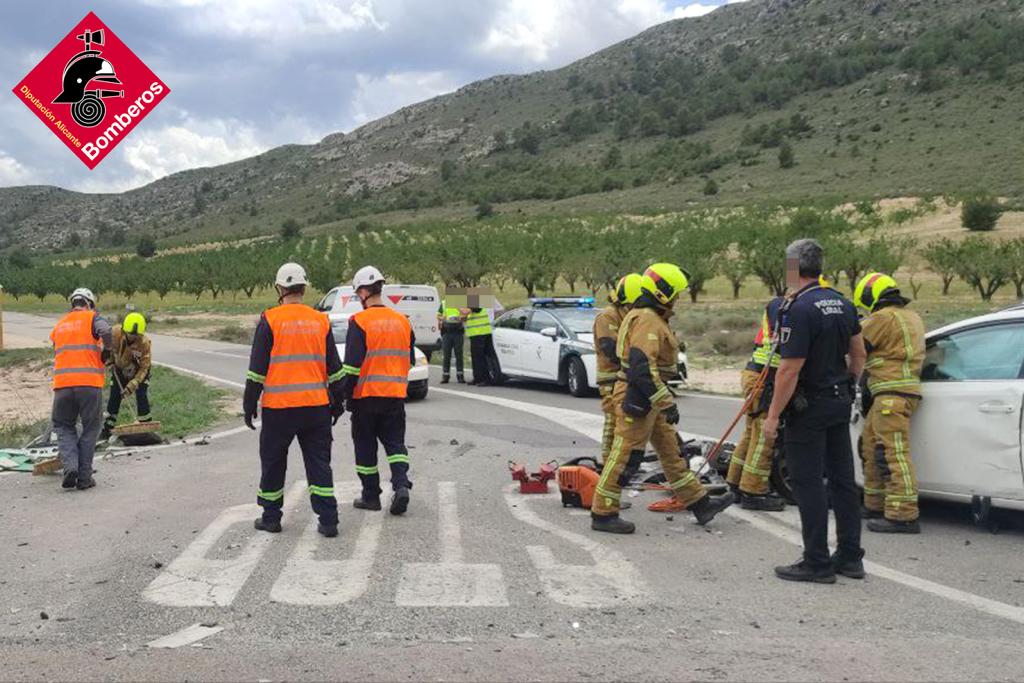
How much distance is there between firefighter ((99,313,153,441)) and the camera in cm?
1165

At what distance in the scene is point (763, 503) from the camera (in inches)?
293

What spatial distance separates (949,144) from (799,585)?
81967 millimetres

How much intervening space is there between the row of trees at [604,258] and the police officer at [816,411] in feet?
95.2

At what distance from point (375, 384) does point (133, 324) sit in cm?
573

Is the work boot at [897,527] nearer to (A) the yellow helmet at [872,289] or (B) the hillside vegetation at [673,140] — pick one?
(A) the yellow helmet at [872,289]

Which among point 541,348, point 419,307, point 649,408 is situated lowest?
point 541,348

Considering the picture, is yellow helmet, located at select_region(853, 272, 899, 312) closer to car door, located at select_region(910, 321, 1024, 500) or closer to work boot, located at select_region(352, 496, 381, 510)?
car door, located at select_region(910, 321, 1024, 500)

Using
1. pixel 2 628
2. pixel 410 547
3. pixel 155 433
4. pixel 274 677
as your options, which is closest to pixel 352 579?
pixel 410 547

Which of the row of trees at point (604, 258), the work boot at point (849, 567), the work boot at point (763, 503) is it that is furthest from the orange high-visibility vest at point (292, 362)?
the row of trees at point (604, 258)

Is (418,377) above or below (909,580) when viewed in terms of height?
above

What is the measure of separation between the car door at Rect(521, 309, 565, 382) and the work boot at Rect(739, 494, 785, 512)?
8439 millimetres

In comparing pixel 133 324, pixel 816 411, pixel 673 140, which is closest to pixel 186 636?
pixel 816 411

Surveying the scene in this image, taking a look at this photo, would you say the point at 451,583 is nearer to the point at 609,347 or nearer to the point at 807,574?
the point at 807,574

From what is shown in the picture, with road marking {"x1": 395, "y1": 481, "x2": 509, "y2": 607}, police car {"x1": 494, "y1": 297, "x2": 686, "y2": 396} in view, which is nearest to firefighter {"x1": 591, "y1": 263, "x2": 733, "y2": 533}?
road marking {"x1": 395, "y1": 481, "x2": 509, "y2": 607}
